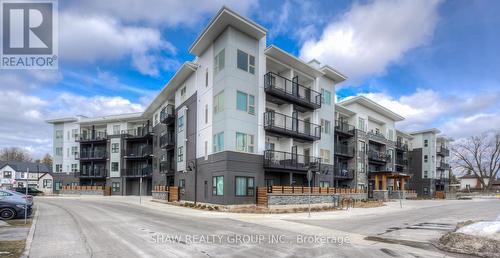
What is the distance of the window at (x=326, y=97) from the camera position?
37544 millimetres

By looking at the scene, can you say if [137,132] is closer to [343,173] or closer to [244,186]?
[343,173]

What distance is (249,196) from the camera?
90.4 ft

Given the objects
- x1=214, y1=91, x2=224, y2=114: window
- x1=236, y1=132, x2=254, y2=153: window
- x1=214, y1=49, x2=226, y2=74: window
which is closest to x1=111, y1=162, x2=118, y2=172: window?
x1=214, y1=91, x2=224, y2=114: window

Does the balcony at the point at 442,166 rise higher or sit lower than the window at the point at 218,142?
lower

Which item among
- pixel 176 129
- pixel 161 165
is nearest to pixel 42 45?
pixel 176 129

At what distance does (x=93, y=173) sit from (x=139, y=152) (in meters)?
9.39

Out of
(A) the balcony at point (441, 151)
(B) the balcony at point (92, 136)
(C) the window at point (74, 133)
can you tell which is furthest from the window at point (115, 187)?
(A) the balcony at point (441, 151)

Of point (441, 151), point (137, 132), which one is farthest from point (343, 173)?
point (441, 151)

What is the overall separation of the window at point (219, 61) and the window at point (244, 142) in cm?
569

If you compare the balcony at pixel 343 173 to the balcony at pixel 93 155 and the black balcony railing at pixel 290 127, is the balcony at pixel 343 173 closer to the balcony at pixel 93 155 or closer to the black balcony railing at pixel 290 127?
the black balcony railing at pixel 290 127

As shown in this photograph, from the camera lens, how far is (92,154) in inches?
2258

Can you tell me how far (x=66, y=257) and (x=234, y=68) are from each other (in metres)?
20.5

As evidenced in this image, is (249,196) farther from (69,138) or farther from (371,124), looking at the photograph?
(69,138)

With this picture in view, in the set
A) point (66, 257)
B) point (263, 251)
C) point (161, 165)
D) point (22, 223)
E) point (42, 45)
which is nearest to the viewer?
point (66, 257)
